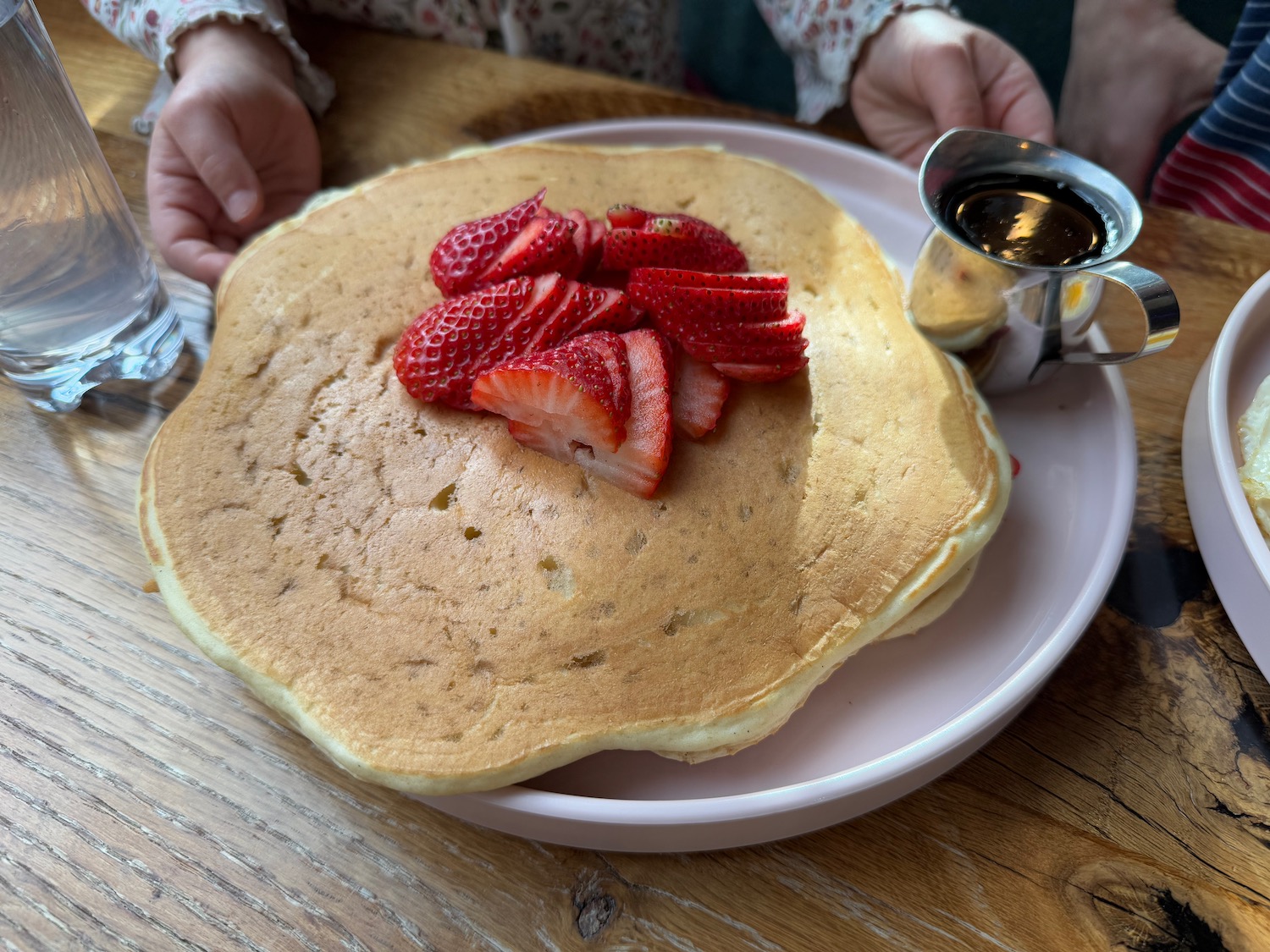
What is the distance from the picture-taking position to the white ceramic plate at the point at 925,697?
76 centimetres

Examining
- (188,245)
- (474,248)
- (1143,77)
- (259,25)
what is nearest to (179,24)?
(259,25)

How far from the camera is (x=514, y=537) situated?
2.95 feet

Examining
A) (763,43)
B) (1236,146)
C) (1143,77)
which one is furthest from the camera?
(763,43)

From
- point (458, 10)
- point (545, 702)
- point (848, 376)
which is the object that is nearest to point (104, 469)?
point (545, 702)

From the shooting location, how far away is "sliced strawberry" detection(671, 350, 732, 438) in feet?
3.12

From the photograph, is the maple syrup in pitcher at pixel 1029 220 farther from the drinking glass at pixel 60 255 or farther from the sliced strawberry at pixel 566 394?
the drinking glass at pixel 60 255

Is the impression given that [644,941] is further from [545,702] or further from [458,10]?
[458,10]

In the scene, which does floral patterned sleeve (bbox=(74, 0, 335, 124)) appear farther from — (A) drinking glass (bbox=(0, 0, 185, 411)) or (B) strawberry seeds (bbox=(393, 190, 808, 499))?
(B) strawberry seeds (bbox=(393, 190, 808, 499))

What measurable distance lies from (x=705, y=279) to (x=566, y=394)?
0.23 meters

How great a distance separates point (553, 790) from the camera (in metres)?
0.83

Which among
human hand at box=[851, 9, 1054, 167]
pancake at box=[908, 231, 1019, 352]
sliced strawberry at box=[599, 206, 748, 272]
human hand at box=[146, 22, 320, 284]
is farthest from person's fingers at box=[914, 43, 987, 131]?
human hand at box=[146, 22, 320, 284]

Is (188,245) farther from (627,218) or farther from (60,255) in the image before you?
(627,218)

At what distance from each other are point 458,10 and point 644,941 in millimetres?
1572

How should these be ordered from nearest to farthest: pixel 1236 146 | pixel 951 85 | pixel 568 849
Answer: pixel 568 849 → pixel 951 85 → pixel 1236 146
